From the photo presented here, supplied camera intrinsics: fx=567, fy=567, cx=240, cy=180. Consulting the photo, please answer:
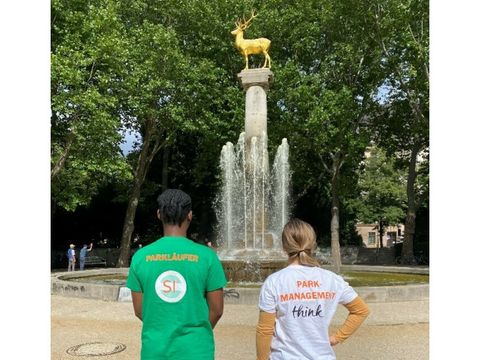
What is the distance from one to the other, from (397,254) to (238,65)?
16.7 meters

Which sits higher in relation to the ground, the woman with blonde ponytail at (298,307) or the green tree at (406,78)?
the green tree at (406,78)

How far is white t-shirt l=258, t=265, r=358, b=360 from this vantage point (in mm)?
3098

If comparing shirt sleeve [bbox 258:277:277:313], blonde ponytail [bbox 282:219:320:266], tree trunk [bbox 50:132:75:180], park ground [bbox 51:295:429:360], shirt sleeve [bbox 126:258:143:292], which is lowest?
park ground [bbox 51:295:429:360]

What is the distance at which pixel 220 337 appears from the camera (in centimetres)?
830

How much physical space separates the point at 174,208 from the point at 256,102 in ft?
49.3

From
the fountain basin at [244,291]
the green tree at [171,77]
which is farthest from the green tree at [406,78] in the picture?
the fountain basin at [244,291]

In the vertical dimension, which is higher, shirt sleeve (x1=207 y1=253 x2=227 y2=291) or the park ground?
shirt sleeve (x1=207 y1=253 x2=227 y2=291)

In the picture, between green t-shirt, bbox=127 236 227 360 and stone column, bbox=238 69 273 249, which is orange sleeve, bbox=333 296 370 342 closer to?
green t-shirt, bbox=127 236 227 360

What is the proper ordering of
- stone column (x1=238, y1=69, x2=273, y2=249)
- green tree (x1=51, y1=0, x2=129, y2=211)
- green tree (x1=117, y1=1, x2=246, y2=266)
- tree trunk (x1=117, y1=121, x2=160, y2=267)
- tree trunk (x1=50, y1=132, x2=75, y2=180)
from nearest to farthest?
1. stone column (x1=238, y1=69, x2=273, y2=249)
2. green tree (x1=51, y1=0, x2=129, y2=211)
3. tree trunk (x1=50, y1=132, x2=75, y2=180)
4. green tree (x1=117, y1=1, x2=246, y2=266)
5. tree trunk (x1=117, y1=121, x2=160, y2=267)

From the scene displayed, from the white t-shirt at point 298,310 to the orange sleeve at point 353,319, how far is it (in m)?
0.09

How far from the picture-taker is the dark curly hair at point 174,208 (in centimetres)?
325

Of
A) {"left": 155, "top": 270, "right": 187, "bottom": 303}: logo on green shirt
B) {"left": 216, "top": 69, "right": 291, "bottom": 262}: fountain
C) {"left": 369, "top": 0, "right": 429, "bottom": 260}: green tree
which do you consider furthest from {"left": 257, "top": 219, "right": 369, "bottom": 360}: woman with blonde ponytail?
{"left": 369, "top": 0, "right": 429, "bottom": 260}: green tree

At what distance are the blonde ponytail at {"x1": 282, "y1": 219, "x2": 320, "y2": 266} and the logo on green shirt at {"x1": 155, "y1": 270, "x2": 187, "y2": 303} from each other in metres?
0.61

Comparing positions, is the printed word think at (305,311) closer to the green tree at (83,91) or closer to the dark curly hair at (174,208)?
the dark curly hair at (174,208)
